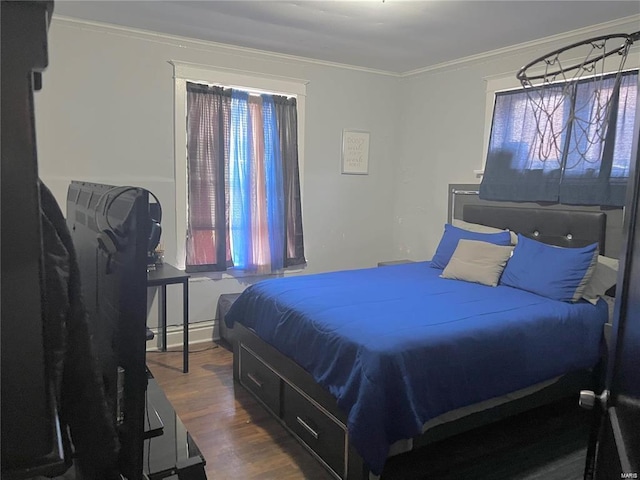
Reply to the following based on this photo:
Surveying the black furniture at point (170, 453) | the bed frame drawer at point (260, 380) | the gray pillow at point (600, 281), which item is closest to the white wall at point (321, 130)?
the bed frame drawer at point (260, 380)

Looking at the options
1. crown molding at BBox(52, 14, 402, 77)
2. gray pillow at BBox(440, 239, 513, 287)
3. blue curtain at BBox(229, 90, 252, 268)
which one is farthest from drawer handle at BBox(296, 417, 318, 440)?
crown molding at BBox(52, 14, 402, 77)

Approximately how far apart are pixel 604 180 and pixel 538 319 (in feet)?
4.19

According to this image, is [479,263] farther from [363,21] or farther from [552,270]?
[363,21]

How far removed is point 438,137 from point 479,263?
5.48 ft

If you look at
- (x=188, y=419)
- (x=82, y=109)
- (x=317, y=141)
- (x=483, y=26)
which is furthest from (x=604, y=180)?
(x=82, y=109)

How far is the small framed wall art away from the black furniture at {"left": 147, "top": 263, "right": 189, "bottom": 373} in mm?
2011

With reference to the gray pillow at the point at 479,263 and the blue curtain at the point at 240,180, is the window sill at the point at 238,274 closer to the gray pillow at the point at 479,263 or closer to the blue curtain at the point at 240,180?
the blue curtain at the point at 240,180

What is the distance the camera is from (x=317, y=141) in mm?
4480

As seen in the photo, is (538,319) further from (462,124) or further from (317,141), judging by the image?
(317,141)

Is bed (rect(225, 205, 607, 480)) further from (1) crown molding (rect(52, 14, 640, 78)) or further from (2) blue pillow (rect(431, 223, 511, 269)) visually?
(1) crown molding (rect(52, 14, 640, 78))

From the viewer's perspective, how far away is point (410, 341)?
6.86 feet

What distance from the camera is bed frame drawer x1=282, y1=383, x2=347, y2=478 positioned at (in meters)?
2.16

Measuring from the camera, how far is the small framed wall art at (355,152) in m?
4.64

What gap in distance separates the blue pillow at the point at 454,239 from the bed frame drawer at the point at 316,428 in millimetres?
1770
